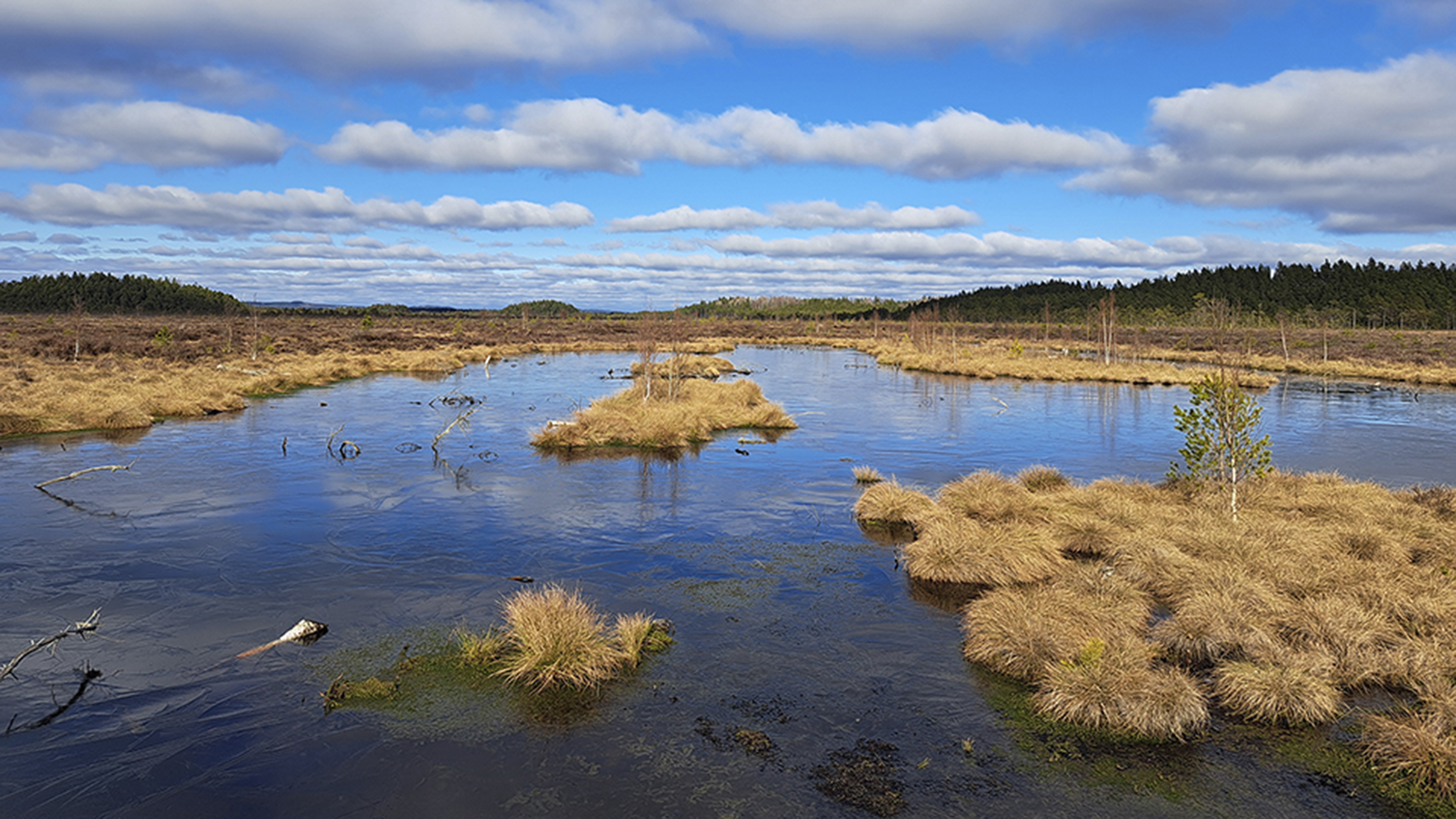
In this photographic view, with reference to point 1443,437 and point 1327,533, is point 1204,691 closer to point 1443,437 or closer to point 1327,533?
point 1327,533

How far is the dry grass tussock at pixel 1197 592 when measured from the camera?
29.3 feet

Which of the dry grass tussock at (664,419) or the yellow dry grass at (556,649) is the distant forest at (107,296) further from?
the yellow dry grass at (556,649)

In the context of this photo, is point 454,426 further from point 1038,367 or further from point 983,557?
point 1038,367

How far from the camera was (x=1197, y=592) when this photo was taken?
11.5m

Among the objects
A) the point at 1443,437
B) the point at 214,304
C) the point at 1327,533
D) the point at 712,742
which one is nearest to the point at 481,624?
the point at 712,742

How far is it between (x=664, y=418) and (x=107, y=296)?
173369 millimetres

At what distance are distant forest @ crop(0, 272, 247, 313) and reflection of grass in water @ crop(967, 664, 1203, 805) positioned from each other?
542ft

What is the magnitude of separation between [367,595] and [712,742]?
264 inches

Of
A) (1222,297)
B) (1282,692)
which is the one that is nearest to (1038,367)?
(1282,692)

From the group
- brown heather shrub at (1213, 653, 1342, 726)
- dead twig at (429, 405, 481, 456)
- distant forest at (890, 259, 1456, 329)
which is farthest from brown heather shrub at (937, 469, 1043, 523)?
distant forest at (890, 259, 1456, 329)

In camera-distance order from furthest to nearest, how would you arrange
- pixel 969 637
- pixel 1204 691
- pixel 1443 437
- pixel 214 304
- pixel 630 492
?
pixel 214 304, pixel 1443 437, pixel 630 492, pixel 969 637, pixel 1204 691

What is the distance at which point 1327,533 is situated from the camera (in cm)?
1412

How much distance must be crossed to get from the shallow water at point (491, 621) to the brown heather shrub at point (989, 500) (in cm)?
231

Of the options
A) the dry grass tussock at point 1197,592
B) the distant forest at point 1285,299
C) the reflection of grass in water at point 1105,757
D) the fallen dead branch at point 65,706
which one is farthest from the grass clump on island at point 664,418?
the distant forest at point 1285,299
